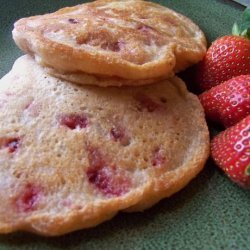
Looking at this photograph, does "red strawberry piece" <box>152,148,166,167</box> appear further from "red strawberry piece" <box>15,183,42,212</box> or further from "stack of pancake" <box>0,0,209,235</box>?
"red strawberry piece" <box>15,183,42,212</box>

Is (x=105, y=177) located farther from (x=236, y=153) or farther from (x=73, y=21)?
(x=73, y=21)

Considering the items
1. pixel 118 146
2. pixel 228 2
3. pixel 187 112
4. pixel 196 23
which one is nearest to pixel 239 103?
pixel 187 112

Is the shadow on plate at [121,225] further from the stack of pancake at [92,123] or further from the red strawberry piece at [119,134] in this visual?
the red strawberry piece at [119,134]

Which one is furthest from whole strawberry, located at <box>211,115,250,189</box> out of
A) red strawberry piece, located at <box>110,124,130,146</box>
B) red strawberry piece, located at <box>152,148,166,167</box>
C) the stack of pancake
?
red strawberry piece, located at <box>110,124,130,146</box>

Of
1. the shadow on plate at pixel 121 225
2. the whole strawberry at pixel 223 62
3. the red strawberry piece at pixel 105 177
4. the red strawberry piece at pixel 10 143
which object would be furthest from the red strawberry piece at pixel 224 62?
the red strawberry piece at pixel 10 143

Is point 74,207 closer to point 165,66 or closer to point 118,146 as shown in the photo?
point 118,146
